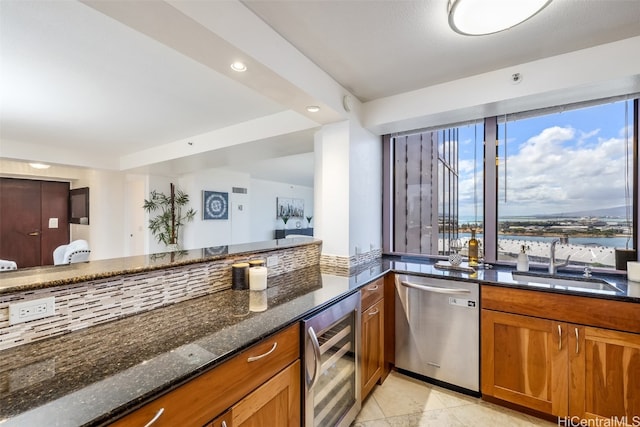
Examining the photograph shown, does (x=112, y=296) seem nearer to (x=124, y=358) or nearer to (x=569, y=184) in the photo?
(x=124, y=358)

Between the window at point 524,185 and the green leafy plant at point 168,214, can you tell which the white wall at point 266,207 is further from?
the window at point 524,185

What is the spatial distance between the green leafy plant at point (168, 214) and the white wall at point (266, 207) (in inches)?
67.5

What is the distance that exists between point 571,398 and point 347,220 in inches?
73.9

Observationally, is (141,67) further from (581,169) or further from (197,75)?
(581,169)

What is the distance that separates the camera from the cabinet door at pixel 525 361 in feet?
5.88

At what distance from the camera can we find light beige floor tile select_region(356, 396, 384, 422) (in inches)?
75.9

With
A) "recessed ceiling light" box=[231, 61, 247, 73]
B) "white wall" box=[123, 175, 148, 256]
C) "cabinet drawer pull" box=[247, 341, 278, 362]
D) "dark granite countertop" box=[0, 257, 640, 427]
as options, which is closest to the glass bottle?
"dark granite countertop" box=[0, 257, 640, 427]

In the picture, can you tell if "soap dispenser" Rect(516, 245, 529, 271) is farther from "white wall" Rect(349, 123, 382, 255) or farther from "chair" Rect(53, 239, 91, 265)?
"chair" Rect(53, 239, 91, 265)

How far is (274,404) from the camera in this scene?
4.00 feet

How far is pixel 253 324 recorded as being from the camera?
1243mm

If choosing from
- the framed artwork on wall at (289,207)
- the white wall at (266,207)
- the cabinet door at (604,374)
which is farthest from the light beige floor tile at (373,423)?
the framed artwork on wall at (289,207)

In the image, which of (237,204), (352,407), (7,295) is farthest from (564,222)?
(237,204)

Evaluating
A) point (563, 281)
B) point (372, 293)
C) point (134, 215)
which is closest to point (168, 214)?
point (134, 215)

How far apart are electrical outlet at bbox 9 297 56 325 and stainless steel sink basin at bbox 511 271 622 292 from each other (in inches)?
104
